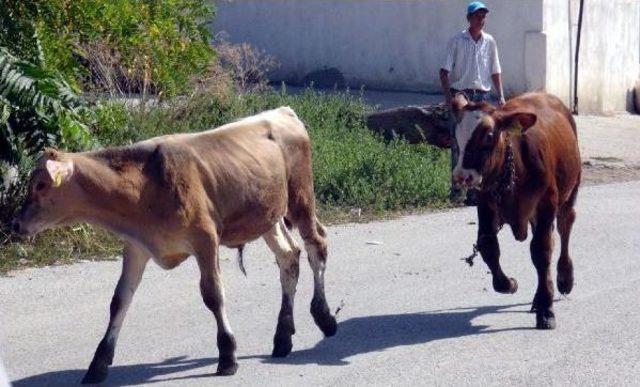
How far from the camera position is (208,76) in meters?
15.0

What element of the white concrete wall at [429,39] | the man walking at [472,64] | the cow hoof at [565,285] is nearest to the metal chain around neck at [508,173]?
the cow hoof at [565,285]

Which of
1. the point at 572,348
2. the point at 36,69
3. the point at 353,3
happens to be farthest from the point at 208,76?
the point at 353,3

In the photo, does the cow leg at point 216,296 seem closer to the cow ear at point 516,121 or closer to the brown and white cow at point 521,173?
the brown and white cow at point 521,173

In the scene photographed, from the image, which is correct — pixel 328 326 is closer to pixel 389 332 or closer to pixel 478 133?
pixel 389 332

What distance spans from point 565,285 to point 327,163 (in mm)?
5339

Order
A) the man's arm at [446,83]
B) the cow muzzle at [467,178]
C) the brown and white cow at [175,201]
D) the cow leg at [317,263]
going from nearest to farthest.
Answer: the brown and white cow at [175,201], the cow leg at [317,263], the cow muzzle at [467,178], the man's arm at [446,83]

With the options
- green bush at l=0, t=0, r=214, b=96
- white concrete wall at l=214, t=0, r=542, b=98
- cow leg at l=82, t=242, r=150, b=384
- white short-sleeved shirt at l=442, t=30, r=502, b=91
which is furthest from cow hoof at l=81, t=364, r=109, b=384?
white concrete wall at l=214, t=0, r=542, b=98

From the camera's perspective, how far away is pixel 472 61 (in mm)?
12641

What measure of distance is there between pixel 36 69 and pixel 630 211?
6928mm

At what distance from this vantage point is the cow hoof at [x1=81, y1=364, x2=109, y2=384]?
7.22m

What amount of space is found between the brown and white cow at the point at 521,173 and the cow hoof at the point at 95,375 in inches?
110

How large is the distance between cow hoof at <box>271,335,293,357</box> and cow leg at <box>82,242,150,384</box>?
1.02 meters

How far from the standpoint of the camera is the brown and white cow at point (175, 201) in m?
7.00

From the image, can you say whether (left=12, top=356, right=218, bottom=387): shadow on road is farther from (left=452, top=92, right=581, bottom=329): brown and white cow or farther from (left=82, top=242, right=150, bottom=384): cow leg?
(left=452, top=92, right=581, bottom=329): brown and white cow
